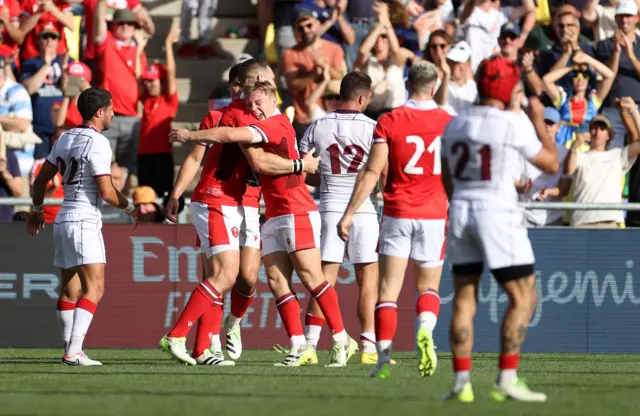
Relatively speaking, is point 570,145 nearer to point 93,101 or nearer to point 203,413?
point 93,101

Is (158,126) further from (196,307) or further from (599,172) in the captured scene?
(196,307)

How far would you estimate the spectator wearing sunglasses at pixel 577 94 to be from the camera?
16.5 m

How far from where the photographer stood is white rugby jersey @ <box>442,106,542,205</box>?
789 cm

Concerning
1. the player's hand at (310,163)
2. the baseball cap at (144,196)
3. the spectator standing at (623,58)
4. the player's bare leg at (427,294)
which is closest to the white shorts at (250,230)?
the player's hand at (310,163)

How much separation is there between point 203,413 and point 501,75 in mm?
2706

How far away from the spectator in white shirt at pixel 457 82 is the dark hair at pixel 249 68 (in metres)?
5.24

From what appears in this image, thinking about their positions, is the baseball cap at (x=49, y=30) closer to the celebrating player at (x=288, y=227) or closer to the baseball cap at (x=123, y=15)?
the baseball cap at (x=123, y=15)

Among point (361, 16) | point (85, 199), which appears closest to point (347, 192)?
point (85, 199)

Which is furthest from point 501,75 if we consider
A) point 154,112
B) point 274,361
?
point 154,112

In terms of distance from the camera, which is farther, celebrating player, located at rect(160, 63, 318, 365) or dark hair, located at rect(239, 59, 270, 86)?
dark hair, located at rect(239, 59, 270, 86)

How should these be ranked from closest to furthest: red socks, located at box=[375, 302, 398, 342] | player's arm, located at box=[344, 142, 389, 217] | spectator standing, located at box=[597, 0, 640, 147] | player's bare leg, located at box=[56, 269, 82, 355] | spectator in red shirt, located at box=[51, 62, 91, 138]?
1. player's arm, located at box=[344, 142, 389, 217]
2. red socks, located at box=[375, 302, 398, 342]
3. player's bare leg, located at box=[56, 269, 82, 355]
4. spectator in red shirt, located at box=[51, 62, 91, 138]
5. spectator standing, located at box=[597, 0, 640, 147]

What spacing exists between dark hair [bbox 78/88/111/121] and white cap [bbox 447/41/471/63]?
626 cm

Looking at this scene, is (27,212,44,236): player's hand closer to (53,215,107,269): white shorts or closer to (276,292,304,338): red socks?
(53,215,107,269): white shorts

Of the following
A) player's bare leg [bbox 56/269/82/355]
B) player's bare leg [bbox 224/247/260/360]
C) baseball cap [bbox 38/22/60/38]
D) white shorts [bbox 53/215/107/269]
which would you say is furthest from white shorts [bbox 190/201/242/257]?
baseball cap [bbox 38/22/60/38]
